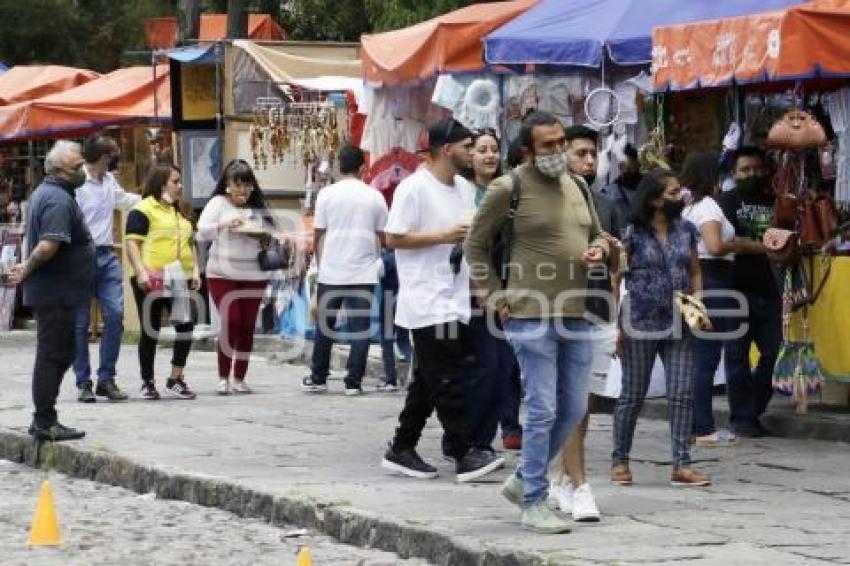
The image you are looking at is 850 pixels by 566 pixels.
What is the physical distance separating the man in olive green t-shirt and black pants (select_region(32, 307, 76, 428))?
4325mm

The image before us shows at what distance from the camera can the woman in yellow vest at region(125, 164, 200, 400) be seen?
15.2 m

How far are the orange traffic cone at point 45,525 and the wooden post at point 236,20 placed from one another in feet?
54.7

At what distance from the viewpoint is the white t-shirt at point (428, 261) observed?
34.5ft

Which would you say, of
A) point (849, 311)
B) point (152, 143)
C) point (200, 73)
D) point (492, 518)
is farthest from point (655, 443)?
point (152, 143)

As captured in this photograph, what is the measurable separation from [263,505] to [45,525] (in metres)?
1.23

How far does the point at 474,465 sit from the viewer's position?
10.7m

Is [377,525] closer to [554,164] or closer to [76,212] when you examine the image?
[554,164]

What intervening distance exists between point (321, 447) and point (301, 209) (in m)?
9.15

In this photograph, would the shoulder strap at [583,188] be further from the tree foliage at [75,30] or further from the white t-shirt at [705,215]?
the tree foliage at [75,30]

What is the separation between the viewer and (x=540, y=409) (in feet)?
29.3

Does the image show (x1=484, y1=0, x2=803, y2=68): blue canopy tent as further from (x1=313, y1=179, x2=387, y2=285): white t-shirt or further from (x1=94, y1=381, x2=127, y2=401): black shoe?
(x1=94, y1=381, x2=127, y2=401): black shoe

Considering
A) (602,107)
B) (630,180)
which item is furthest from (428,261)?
(602,107)

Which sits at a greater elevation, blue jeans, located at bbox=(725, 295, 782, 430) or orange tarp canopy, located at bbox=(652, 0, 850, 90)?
orange tarp canopy, located at bbox=(652, 0, 850, 90)

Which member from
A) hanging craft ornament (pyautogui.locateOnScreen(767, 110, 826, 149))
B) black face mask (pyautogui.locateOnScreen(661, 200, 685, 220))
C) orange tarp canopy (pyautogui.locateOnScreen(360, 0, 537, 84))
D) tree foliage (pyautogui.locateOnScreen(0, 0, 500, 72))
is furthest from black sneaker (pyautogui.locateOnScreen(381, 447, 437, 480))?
tree foliage (pyautogui.locateOnScreen(0, 0, 500, 72))
